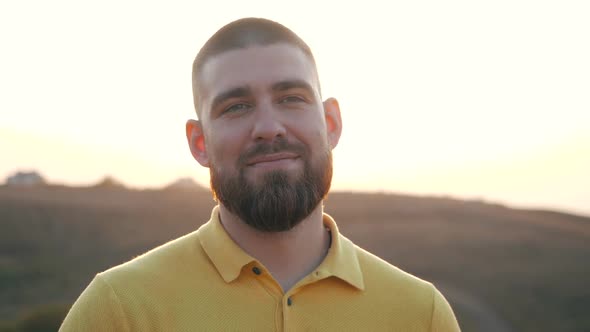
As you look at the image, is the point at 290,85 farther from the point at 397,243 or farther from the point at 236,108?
the point at 397,243

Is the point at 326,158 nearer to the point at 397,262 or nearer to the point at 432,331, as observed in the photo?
the point at 432,331

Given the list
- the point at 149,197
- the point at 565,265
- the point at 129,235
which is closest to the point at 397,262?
the point at 565,265

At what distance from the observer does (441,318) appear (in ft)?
11.6

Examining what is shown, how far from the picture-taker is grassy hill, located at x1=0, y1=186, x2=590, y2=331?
27250 mm

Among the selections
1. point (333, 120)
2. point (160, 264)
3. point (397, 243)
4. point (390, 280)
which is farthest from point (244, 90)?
point (397, 243)

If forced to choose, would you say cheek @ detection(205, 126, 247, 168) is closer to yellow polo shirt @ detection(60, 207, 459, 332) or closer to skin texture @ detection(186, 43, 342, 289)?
skin texture @ detection(186, 43, 342, 289)

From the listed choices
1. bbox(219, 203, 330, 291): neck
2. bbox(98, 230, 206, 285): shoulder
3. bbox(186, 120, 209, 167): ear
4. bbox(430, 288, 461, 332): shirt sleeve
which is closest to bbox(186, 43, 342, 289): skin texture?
bbox(219, 203, 330, 291): neck

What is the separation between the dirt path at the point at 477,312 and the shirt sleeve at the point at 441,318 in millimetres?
18389

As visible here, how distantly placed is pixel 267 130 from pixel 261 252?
591mm

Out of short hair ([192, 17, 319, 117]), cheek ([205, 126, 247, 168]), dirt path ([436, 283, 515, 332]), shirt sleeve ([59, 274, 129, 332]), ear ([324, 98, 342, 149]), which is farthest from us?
dirt path ([436, 283, 515, 332])

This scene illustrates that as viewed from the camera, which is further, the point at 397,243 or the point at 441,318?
the point at 397,243

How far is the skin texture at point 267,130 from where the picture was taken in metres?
3.37

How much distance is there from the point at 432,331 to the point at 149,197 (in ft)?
137

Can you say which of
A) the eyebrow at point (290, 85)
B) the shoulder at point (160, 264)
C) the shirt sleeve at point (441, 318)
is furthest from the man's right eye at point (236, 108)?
the shirt sleeve at point (441, 318)
